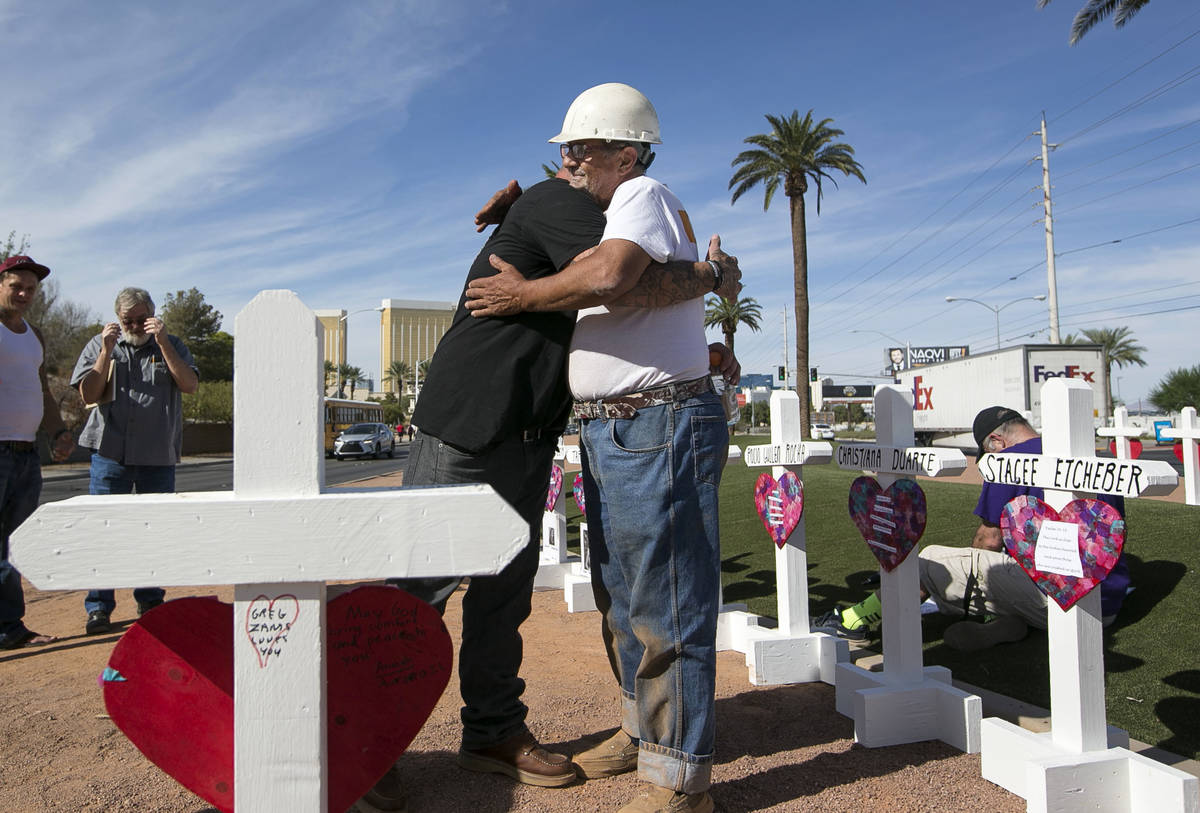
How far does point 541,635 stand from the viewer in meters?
4.33

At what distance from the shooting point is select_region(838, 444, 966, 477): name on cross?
2.70 metres

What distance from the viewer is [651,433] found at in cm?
209

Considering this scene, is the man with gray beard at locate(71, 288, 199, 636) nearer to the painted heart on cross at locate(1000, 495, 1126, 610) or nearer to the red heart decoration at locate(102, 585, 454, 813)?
the red heart decoration at locate(102, 585, 454, 813)

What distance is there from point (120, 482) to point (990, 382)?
92.9ft

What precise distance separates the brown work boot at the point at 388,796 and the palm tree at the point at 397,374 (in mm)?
100343

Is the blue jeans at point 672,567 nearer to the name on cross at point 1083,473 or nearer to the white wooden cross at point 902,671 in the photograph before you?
the white wooden cross at point 902,671

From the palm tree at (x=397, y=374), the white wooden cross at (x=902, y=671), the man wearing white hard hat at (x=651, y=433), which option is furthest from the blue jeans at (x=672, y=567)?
the palm tree at (x=397, y=374)

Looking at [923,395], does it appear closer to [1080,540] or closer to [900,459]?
[900,459]

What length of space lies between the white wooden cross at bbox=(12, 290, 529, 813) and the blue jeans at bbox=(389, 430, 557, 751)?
1.02 m

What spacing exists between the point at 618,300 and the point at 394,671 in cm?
103

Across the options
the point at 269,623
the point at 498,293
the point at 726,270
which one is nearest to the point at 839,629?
the point at 726,270

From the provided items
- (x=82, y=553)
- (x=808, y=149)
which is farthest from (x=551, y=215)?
(x=808, y=149)

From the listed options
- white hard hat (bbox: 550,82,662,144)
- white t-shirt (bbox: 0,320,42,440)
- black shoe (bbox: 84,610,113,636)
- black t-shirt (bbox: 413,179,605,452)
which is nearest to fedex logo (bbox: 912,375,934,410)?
black shoe (bbox: 84,610,113,636)

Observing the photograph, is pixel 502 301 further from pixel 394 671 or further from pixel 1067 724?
pixel 1067 724
